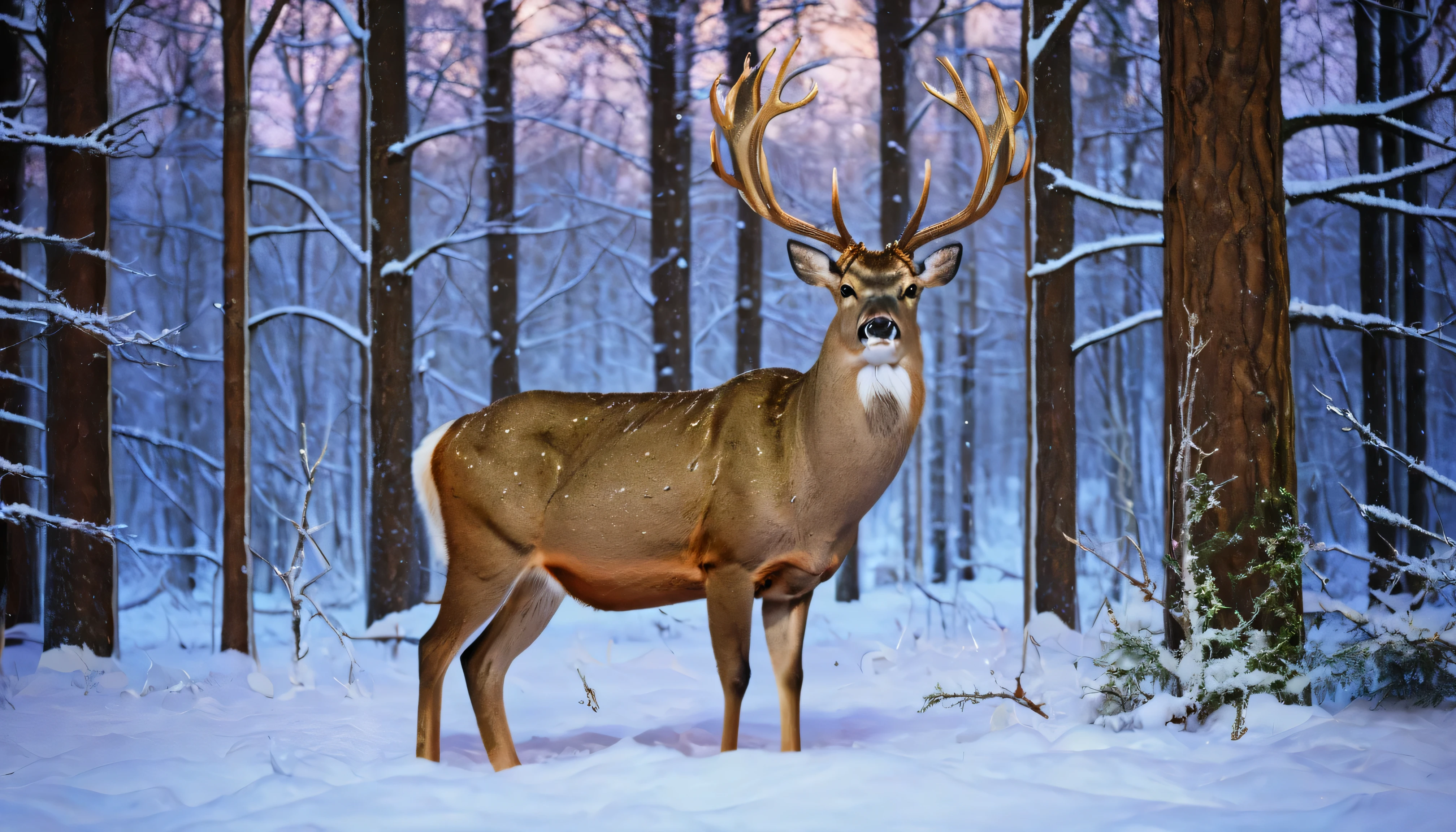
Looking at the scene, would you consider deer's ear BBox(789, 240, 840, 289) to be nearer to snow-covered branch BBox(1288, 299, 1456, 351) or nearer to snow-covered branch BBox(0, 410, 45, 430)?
snow-covered branch BBox(1288, 299, 1456, 351)

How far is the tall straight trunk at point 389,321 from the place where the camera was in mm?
8461

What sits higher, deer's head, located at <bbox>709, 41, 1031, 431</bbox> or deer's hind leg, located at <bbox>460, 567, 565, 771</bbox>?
deer's head, located at <bbox>709, 41, 1031, 431</bbox>

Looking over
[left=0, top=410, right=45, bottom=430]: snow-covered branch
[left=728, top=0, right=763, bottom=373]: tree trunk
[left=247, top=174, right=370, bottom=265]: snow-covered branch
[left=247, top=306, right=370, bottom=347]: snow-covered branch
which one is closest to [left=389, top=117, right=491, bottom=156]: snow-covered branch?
[left=247, top=174, right=370, bottom=265]: snow-covered branch

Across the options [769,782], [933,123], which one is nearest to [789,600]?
[769,782]

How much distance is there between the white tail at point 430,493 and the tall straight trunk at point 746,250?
18.9 feet

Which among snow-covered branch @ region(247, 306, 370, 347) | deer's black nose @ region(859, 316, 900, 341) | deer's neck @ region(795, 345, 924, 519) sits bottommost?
deer's neck @ region(795, 345, 924, 519)

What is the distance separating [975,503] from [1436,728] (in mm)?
23302

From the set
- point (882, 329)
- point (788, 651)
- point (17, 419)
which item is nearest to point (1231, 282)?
point (882, 329)

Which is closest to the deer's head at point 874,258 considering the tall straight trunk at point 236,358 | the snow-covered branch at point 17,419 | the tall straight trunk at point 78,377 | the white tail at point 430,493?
the white tail at point 430,493

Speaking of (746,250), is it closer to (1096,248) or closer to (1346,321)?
(1096,248)

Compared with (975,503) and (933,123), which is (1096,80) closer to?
(933,123)

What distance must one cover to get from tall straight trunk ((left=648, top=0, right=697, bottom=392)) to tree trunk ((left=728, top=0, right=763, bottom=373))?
25.3 inches

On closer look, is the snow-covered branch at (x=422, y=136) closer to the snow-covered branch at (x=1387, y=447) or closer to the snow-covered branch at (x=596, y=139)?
the snow-covered branch at (x=596, y=139)

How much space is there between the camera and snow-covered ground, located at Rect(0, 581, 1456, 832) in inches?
126
